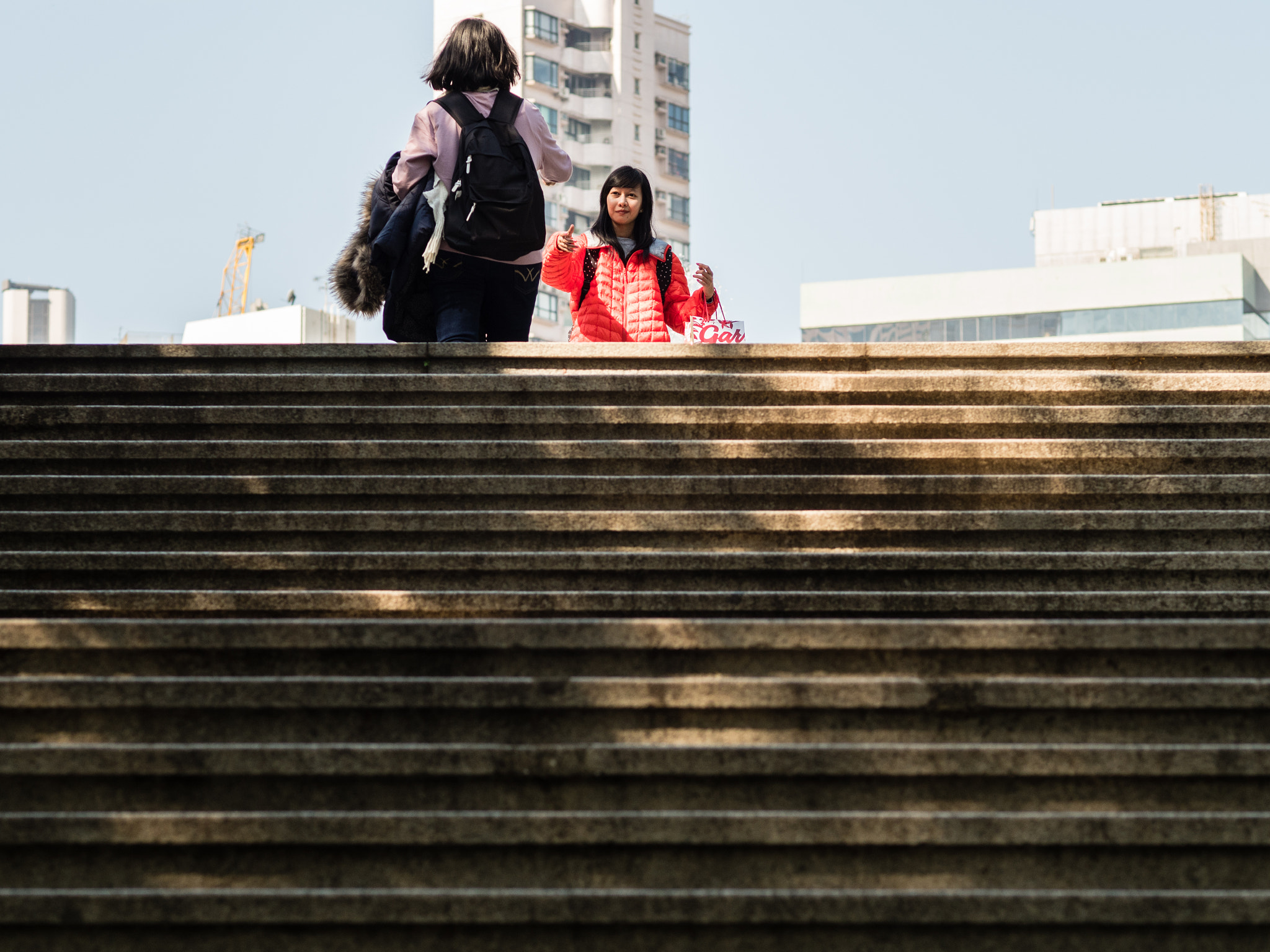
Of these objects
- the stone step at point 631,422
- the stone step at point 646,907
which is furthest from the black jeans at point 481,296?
the stone step at point 646,907

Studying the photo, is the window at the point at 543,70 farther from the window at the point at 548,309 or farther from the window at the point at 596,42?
the window at the point at 548,309

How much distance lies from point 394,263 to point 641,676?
295 centimetres

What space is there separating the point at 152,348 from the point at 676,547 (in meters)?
2.16

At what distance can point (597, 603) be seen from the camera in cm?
406

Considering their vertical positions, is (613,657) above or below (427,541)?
below

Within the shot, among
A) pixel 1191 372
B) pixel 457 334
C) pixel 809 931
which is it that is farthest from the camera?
pixel 457 334

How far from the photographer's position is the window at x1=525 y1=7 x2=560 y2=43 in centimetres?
7550

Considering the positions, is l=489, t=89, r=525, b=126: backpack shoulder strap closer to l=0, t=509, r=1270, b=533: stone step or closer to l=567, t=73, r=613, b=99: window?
l=0, t=509, r=1270, b=533: stone step

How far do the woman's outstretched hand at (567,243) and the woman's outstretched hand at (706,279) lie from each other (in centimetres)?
56

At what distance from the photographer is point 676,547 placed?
14.3 ft

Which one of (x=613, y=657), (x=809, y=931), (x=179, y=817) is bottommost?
(x=809, y=931)

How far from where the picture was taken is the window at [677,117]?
82188 millimetres

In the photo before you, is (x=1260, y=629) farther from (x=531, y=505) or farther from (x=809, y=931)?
(x=531, y=505)

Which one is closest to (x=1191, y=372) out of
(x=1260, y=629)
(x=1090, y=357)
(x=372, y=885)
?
(x=1090, y=357)
